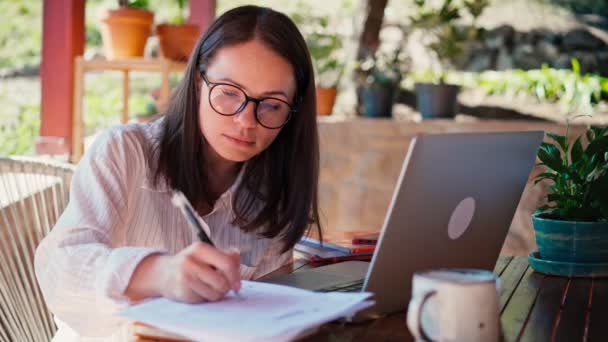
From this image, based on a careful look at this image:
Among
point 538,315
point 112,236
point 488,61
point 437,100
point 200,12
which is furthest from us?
point 488,61

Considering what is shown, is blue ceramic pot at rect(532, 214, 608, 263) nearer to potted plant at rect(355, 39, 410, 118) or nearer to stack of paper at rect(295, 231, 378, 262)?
stack of paper at rect(295, 231, 378, 262)

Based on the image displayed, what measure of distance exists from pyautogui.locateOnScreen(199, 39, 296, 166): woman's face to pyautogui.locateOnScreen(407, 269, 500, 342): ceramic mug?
23.3 inches

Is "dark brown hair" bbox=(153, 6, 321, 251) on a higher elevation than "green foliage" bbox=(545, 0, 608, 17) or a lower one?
lower

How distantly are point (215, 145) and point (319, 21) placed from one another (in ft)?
12.8

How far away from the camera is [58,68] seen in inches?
147

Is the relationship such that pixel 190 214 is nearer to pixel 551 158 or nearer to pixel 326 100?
pixel 551 158

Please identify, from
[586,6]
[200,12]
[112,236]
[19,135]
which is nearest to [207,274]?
[112,236]

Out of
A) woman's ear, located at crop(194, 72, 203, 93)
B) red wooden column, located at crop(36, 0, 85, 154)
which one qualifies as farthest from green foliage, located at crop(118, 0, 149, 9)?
woman's ear, located at crop(194, 72, 203, 93)

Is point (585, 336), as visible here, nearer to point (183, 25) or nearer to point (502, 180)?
point (502, 180)

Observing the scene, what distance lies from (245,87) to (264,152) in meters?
0.30

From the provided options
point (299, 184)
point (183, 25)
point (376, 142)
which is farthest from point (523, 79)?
point (299, 184)

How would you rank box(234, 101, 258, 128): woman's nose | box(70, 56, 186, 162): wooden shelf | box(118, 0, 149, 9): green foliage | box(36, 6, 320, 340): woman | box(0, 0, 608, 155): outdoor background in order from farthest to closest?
1. box(0, 0, 608, 155): outdoor background
2. box(118, 0, 149, 9): green foliage
3. box(70, 56, 186, 162): wooden shelf
4. box(234, 101, 258, 128): woman's nose
5. box(36, 6, 320, 340): woman

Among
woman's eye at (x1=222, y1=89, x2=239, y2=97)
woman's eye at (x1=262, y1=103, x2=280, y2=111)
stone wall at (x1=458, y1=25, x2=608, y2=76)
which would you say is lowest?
woman's eye at (x1=262, y1=103, x2=280, y2=111)

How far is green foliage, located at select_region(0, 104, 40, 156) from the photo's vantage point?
4.24 metres
